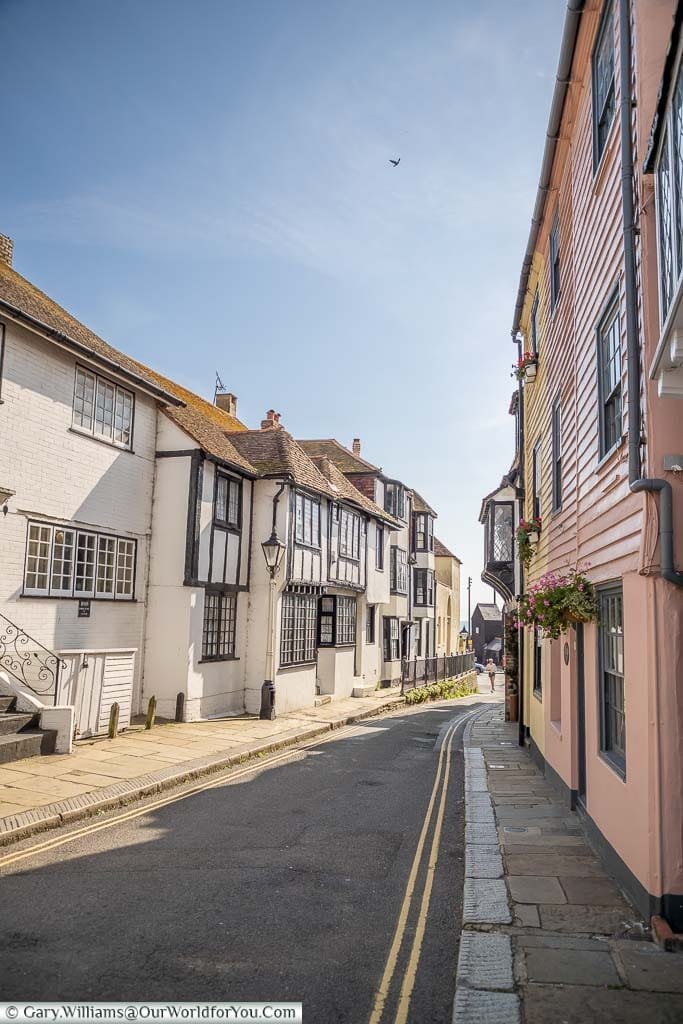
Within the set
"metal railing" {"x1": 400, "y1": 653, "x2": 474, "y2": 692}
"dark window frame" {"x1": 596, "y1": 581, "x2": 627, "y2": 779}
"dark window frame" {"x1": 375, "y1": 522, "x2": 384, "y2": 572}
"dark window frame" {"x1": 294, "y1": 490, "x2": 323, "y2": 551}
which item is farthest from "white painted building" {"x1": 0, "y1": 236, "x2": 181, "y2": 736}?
"metal railing" {"x1": 400, "y1": 653, "x2": 474, "y2": 692}

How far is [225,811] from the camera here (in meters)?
9.29

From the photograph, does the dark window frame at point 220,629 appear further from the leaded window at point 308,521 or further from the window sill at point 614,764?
the window sill at point 614,764

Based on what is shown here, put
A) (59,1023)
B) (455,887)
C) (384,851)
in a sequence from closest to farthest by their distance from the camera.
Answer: (59,1023), (455,887), (384,851)

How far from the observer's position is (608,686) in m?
7.69

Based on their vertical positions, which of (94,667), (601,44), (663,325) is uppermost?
(601,44)

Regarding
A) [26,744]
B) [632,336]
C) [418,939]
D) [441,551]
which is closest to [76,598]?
[26,744]

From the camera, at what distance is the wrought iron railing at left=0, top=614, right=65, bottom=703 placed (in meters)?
12.5

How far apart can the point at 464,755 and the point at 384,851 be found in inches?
279

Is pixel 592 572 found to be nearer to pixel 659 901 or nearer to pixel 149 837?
pixel 659 901

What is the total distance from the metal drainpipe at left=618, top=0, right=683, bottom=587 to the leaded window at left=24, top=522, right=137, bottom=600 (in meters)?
11.0

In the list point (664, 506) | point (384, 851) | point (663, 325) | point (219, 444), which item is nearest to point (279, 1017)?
point (384, 851)

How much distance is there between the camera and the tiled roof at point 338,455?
108 ft

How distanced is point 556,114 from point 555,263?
8.21ft

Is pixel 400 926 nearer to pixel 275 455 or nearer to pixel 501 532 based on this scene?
pixel 501 532
